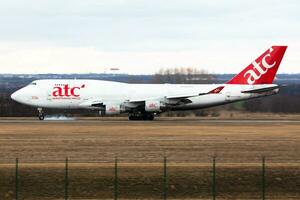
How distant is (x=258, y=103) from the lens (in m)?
99.5

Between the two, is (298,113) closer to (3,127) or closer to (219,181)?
(3,127)

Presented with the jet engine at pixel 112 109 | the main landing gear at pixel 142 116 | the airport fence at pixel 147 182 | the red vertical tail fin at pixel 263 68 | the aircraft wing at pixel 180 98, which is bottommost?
the airport fence at pixel 147 182

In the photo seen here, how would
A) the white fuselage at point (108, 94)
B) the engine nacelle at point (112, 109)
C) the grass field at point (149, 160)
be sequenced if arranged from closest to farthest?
the grass field at point (149, 160) → the engine nacelle at point (112, 109) → the white fuselage at point (108, 94)

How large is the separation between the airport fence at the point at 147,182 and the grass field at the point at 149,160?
0.04m

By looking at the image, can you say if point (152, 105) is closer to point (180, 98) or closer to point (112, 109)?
point (180, 98)

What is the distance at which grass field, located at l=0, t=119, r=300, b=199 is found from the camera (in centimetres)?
3322

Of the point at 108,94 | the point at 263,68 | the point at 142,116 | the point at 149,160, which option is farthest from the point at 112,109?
the point at 149,160

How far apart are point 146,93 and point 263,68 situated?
1201cm

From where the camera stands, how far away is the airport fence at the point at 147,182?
1271 inches

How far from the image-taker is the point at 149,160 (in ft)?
132

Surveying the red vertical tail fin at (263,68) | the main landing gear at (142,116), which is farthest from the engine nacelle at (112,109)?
the red vertical tail fin at (263,68)

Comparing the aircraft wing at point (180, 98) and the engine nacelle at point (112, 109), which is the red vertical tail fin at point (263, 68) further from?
the engine nacelle at point (112, 109)

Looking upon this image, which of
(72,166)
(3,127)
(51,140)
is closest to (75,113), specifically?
(3,127)

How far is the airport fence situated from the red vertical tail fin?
133ft
